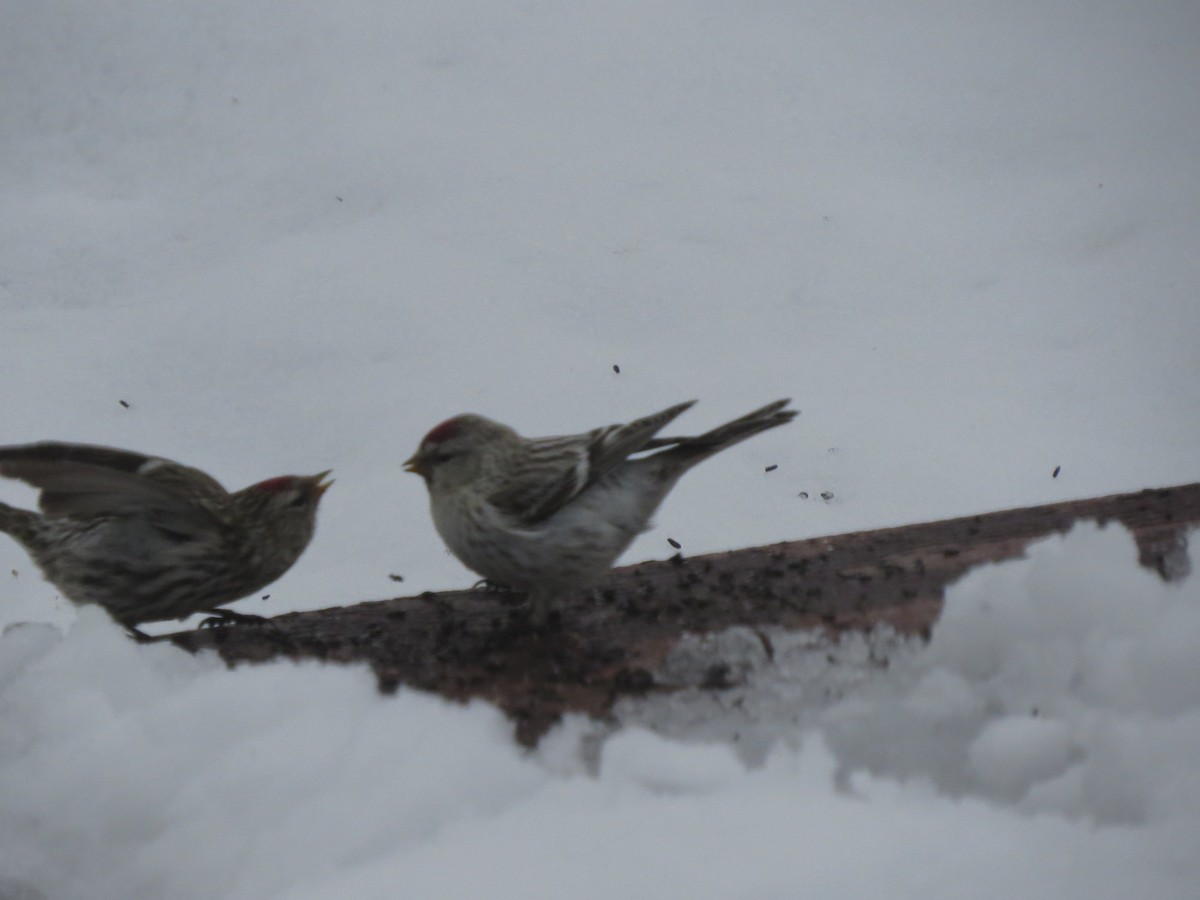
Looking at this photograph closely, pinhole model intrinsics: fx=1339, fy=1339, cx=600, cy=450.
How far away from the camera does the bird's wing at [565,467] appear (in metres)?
2.70

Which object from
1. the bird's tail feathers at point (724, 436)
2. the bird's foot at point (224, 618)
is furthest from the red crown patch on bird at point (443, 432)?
the bird's foot at point (224, 618)

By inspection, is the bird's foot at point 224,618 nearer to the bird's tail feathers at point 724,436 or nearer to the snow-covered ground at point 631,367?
the snow-covered ground at point 631,367

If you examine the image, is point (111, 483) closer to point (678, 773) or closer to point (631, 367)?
point (678, 773)

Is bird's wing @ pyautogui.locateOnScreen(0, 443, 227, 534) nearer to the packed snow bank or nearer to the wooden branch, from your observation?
the wooden branch

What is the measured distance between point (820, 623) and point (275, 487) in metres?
1.39

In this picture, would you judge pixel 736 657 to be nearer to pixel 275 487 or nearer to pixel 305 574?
pixel 275 487

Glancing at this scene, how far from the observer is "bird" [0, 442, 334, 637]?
2.78m

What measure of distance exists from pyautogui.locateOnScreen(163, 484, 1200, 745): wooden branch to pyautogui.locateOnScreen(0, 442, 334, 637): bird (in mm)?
315

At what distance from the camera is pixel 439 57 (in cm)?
562

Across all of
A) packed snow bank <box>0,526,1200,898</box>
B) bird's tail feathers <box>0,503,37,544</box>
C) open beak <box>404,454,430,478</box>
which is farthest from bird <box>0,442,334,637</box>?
packed snow bank <box>0,526,1200,898</box>

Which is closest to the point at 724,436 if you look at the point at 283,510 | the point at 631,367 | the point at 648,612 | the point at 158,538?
the point at 648,612

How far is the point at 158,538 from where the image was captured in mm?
2891

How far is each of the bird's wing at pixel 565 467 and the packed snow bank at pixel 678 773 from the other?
0.68 m

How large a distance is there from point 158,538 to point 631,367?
1.81 m
